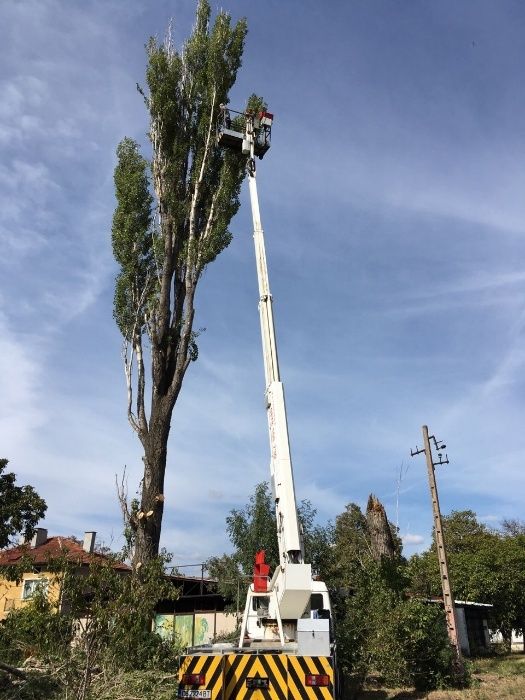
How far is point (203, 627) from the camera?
22.7 metres

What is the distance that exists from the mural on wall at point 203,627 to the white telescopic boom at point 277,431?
1633cm

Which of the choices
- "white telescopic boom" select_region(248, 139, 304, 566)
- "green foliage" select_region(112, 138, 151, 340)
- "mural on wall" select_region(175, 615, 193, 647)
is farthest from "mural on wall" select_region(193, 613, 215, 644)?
"white telescopic boom" select_region(248, 139, 304, 566)

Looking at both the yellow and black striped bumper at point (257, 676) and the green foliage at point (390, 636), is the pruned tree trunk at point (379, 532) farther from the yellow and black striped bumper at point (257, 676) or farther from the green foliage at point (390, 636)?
the yellow and black striped bumper at point (257, 676)

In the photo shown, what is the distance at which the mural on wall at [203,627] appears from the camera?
886 inches

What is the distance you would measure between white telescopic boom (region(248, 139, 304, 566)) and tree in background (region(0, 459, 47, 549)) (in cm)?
1519

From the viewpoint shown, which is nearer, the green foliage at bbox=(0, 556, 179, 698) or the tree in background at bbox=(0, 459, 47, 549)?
the green foliage at bbox=(0, 556, 179, 698)

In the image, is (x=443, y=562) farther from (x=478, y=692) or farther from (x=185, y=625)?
(x=185, y=625)

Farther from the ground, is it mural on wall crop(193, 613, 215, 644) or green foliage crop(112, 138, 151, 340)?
green foliage crop(112, 138, 151, 340)

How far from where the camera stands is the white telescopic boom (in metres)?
8.23

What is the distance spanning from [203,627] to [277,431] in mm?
16960

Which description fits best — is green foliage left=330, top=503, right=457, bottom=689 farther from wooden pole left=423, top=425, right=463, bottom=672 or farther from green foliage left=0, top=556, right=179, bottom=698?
green foliage left=0, top=556, right=179, bottom=698

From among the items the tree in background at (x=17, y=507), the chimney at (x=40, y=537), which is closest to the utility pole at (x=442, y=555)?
the tree in background at (x=17, y=507)

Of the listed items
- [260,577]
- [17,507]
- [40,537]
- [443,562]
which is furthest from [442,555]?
[40,537]

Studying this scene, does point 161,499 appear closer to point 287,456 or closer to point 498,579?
point 287,456
